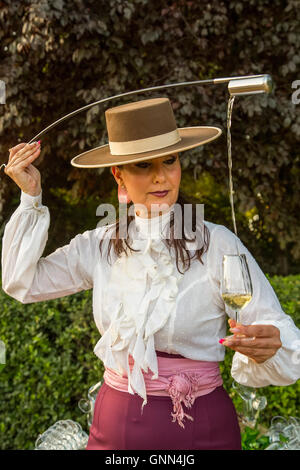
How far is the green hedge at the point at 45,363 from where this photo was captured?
12.9ft

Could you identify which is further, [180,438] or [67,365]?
[67,365]

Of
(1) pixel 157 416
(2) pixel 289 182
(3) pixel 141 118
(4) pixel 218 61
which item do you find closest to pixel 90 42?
(4) pixel 218 61

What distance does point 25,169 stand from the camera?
7.08ft

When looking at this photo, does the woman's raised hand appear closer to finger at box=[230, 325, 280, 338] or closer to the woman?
the woman

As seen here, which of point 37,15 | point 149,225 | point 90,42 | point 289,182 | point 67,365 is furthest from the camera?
point 289,182

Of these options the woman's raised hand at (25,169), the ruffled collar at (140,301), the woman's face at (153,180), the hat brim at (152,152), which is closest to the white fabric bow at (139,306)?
the ruffled collar at (140,301)

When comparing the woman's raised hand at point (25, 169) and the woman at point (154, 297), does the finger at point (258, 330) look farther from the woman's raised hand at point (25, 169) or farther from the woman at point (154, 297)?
the woman's raised hand at point (25, 169)

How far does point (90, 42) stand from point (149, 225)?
2.74 m

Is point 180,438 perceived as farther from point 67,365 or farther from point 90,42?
point 90,42

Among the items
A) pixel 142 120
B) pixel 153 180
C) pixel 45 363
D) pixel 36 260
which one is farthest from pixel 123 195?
pixel 45 363

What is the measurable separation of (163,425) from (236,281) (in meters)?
0.55

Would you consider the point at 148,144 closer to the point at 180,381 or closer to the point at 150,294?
the point at 150,294

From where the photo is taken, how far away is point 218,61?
5.12m

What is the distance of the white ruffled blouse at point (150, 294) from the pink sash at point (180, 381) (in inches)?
1.6
